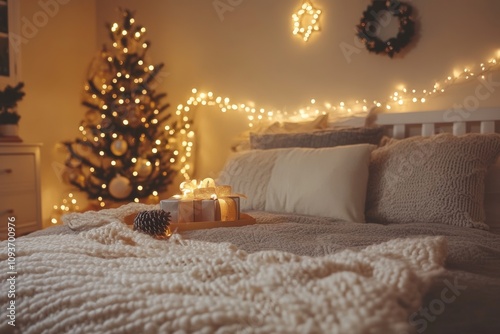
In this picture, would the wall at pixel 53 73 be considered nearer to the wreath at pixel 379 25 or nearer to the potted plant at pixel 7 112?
the potted plant at pixel 7 112

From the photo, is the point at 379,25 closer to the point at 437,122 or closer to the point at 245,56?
the point at 437,122

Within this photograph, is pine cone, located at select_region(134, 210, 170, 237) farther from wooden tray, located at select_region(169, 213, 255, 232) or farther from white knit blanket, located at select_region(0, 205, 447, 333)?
white knit blanket, located at select_region(0, 205, 447, 333)

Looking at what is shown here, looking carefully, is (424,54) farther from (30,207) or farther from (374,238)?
(30,207)

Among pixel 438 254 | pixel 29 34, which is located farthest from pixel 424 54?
pixel 29 34

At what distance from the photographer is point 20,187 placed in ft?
8.45

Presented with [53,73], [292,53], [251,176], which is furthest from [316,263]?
[53,73]

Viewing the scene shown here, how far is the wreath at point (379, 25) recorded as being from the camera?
7.17 ft

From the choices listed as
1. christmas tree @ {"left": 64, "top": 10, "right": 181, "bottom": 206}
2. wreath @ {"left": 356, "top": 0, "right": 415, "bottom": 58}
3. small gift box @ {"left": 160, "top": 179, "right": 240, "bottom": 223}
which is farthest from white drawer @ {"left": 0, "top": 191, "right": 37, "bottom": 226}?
wreath @ {"left": 356, "top": 0, "right": 415, "bottom": 58}

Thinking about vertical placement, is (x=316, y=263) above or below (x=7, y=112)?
below

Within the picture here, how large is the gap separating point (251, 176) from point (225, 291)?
1.26 metres

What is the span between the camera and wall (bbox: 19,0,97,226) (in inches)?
124

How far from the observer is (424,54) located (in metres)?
2.20

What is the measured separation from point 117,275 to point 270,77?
2160 mm

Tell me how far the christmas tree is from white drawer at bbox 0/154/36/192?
48 centimetres
